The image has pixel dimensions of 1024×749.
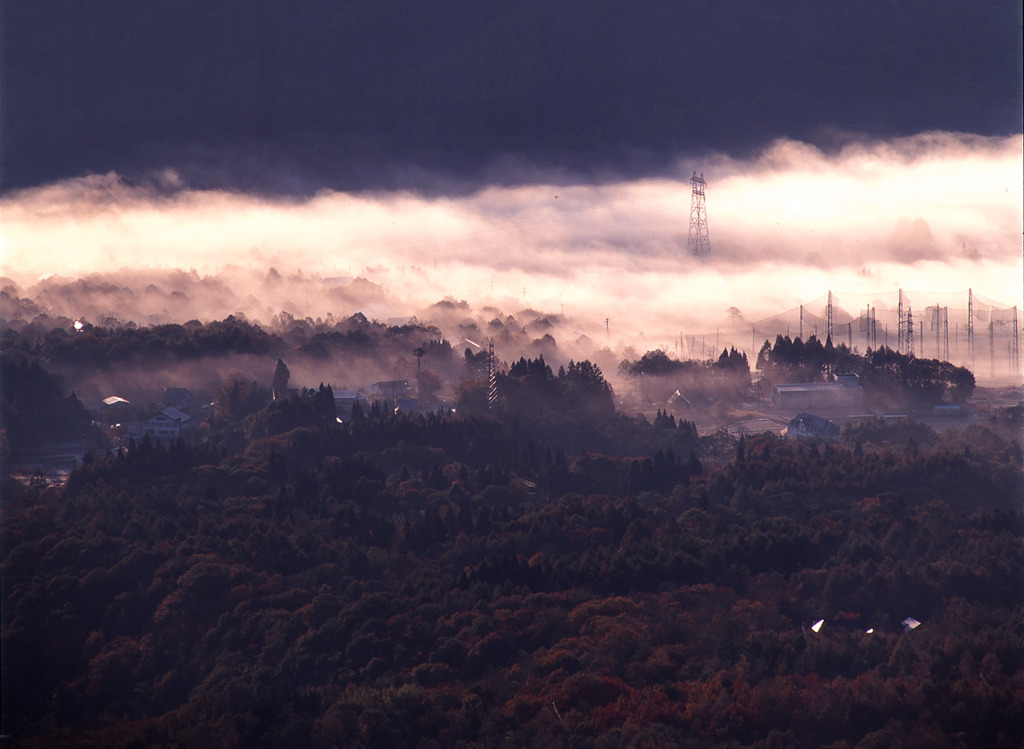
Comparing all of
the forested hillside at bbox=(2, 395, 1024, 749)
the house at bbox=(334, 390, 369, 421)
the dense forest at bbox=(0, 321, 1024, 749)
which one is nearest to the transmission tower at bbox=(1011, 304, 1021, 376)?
the dense forest at bbox=(0, 321, 1024, 749)

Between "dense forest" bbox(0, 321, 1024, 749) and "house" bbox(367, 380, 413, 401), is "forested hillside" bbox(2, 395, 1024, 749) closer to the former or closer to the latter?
"dense forest" bbox(0, 321, 1024, 749)

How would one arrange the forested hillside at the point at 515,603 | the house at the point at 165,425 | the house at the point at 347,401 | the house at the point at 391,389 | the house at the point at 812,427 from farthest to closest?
the house at the point at 391,389, the house at the point at 347,401, the house at the point at 165,425, the house at the point at 812,427, the forested hillside at the point at 515,603

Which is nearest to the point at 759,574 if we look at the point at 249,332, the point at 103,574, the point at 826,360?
the point at 103,574

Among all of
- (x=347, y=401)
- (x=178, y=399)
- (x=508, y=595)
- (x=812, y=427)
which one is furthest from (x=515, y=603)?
(x=178, y=399)

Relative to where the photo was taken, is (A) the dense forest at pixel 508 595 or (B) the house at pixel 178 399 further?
(B) the house at pixel 178 399

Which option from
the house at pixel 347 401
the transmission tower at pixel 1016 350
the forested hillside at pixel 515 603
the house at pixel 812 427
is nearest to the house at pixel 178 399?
the house at pixel 347 401

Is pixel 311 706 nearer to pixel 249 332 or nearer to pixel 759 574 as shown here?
pixel 759 574

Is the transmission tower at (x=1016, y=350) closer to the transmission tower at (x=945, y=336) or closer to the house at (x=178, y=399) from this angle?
the transmission tower at (x=945, y=336)

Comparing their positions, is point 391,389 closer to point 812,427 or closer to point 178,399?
point 178,399
